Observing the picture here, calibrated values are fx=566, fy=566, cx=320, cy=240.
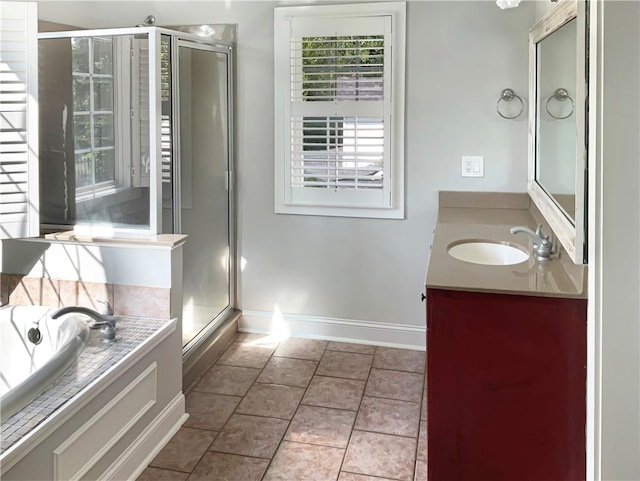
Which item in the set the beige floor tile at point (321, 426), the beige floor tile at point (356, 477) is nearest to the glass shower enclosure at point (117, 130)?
the beige floor tile at point (321, 426)

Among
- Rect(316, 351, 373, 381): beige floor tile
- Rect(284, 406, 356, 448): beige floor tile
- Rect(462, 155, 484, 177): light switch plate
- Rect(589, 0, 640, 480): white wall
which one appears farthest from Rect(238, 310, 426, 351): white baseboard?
Rect(589, 0, 640, 480): white wall

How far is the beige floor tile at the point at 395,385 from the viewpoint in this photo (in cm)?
283

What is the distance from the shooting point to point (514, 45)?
119 inches

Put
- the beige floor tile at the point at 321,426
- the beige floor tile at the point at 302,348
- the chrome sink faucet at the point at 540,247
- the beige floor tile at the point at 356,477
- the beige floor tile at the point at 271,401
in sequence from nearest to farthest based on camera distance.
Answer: the chrome sink faucet at the point at 540,247
the beige floor tile at the point at 356,477
the beige floor tile at the point at 321,426
the beige floor tile at the point at 271,401
the beige floor tile at the point at 302,348

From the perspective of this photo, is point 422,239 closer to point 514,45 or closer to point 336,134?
point 336,134

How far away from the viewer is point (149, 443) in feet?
7.50

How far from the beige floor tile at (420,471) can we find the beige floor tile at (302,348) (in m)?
1.10

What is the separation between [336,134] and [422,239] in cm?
79

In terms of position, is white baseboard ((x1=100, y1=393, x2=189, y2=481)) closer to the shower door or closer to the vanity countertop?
the shower door

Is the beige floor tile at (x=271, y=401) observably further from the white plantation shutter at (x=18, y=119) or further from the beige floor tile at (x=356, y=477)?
the white plantation shutter at (x=18, y=119)

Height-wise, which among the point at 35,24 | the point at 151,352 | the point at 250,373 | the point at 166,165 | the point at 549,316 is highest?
the point at 35,24

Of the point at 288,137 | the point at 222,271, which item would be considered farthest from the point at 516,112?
the point at 222,271

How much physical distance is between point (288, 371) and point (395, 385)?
1.93 ft

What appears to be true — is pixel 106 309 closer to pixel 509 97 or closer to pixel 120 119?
pixel 120 119
